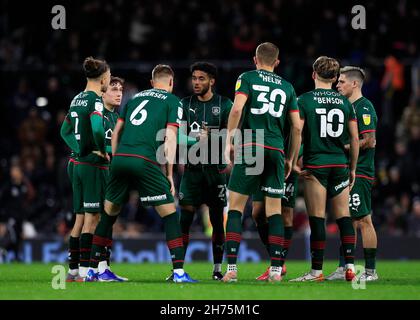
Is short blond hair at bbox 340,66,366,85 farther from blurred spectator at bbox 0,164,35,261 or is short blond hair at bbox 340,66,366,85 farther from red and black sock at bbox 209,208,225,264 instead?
blurred spectator at bbox 0,164,35,261

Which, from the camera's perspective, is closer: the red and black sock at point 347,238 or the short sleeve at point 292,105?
the short sleeve at point 292,105

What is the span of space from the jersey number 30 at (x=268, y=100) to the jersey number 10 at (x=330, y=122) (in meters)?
0.61

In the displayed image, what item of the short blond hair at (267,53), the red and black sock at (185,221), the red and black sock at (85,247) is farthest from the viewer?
the red and black sock at (185,221)

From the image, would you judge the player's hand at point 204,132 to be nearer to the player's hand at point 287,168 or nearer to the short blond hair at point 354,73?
the player's hand at point 287,168

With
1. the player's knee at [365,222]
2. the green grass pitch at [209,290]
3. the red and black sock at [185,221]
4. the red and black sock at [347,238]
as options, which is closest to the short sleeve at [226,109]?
the red and black sock at [185,221]

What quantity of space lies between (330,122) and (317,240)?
1.39m

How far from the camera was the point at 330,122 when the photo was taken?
11.3 m

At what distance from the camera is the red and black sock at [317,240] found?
1129 cm

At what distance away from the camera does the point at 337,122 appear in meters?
11.3

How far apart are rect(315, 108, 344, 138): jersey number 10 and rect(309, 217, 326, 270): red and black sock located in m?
1.01

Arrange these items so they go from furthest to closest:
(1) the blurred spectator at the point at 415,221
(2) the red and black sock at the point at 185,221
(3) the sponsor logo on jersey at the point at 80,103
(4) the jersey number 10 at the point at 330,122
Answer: (1) the blurred spectator at the point at 415,221
(2) the red and black sock at the point at 185,221
(4) the jersey number 10 at the point at 330,122
(3) the sponsor logo on jersey at the point at 80,103
